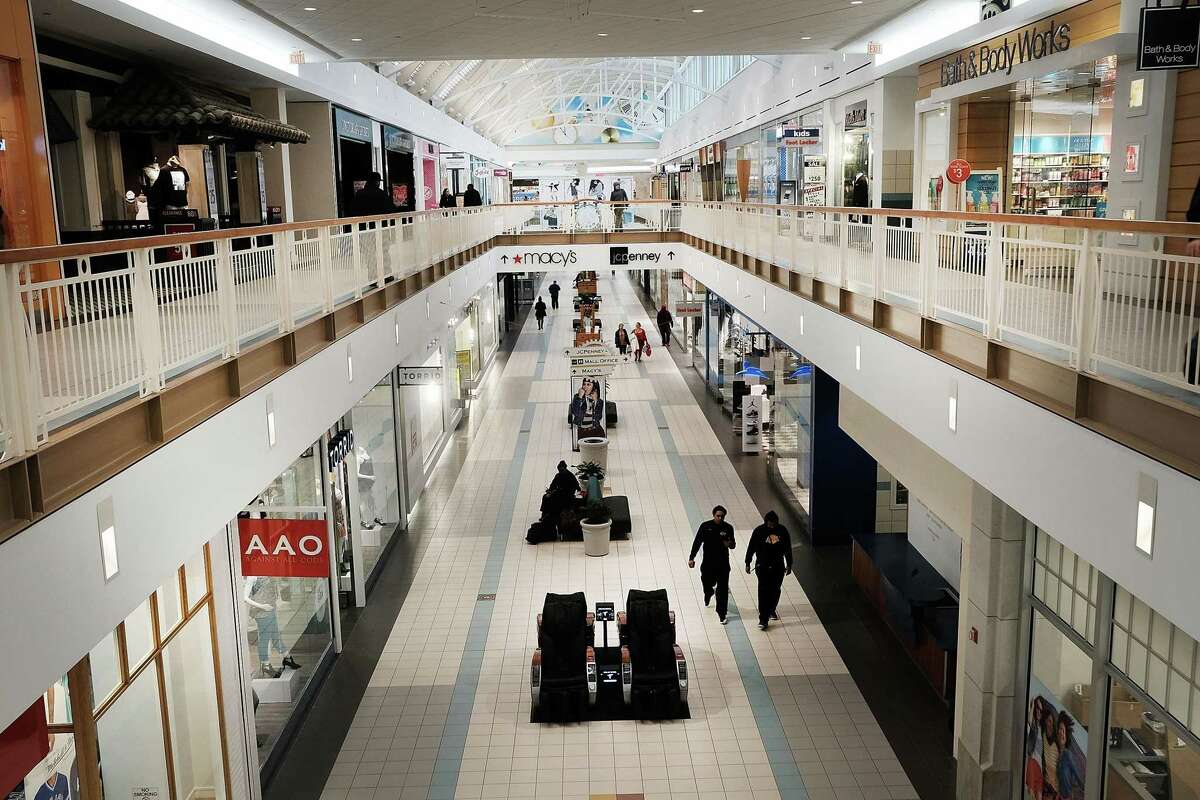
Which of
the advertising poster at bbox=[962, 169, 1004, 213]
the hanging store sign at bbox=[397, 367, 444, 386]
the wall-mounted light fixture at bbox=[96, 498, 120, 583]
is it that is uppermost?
the advertising poster at bbox=[962, 169, 1004, 213]

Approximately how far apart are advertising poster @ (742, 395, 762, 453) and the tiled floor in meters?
2.08

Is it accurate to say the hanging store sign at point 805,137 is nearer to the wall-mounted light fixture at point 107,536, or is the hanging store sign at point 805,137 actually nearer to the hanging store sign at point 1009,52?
the hanging store sign at point 1009,52

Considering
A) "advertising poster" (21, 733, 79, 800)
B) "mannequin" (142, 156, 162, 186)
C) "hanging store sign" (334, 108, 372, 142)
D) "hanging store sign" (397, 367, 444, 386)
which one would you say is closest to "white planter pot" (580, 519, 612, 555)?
"hanging store sign" (397, 367, 444, 386)

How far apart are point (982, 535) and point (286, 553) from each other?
5.59 metres

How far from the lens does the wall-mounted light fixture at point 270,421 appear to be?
22.3 ft

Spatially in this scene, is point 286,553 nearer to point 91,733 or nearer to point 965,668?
point 91,733

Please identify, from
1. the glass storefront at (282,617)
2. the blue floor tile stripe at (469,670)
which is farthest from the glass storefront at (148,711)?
the blue floor tile stripe at (469,670)

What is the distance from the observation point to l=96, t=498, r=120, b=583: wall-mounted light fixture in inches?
170

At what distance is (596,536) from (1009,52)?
7963 mm

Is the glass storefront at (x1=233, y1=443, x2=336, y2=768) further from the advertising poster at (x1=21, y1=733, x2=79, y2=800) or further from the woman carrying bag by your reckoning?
the woman carrying bag

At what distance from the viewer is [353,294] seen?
382 inches

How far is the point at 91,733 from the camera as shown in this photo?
562 centimetres

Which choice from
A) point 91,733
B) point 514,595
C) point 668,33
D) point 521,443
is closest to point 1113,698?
point 91,733

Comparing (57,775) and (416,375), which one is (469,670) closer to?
(416,375)
